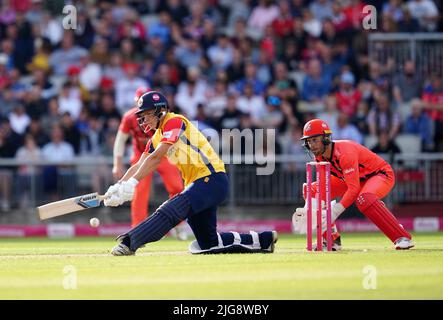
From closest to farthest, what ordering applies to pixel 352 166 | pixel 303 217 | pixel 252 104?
pixel 352 166, pixel 303 217, pixel 252 104

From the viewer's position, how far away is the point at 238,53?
24.1 metres

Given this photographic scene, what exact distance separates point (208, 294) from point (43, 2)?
1705 centimetres

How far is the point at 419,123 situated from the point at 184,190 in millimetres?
10579

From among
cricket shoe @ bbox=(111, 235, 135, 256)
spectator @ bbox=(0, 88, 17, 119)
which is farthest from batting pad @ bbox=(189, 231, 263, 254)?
spectator @ bbox=(0, 88, 17, 119)

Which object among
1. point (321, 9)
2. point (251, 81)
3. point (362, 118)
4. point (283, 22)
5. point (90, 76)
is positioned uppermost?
point (321, 9)

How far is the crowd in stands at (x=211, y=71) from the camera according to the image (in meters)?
22.7

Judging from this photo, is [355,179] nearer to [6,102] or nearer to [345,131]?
[345,131]

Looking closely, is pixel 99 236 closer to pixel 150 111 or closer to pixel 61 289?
pixel 150 111

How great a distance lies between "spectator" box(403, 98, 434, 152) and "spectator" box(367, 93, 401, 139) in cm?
32

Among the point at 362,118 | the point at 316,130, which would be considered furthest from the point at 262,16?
the point at 316,130

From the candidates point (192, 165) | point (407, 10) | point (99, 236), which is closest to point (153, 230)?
point (192, 165)

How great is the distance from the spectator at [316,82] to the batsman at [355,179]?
9.36 m

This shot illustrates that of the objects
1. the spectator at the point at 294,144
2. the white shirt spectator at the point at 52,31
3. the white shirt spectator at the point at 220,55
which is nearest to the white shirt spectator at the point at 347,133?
the spectator at the point at 294,144

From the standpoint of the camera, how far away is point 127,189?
12.9 m
